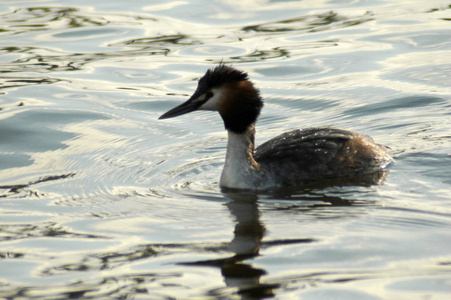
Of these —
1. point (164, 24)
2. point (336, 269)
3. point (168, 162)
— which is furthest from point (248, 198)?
point (164, 24)

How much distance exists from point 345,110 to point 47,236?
5092 mm

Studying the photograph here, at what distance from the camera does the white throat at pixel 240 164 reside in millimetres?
7770

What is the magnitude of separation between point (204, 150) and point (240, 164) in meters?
1.35

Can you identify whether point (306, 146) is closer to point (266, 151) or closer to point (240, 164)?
point (266, 151)

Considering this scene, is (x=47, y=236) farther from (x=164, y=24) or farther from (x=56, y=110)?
(x=164, y=24)

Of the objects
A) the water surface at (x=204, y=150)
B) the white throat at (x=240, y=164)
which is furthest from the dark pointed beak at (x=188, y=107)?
the water surface at (x=204, y=150)

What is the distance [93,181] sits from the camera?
314 inches

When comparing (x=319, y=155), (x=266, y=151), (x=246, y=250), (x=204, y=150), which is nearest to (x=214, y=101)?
(x=266, y=151)

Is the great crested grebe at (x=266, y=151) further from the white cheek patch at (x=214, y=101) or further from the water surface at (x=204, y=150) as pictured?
the water surface at (x=204, y=150)

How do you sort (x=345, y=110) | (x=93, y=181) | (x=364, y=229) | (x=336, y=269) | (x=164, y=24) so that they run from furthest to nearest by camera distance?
(x=164, y=24) → (x=345, y=110) → (x=93, y=181) → (x=364, y=229) → (x=336, y=269)

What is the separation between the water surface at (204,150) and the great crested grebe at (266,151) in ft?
1.02

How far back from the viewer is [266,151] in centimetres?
816

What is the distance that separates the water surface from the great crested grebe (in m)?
0.31

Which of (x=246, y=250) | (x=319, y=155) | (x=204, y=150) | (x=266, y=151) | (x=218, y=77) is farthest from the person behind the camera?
(x=204, y=150)
